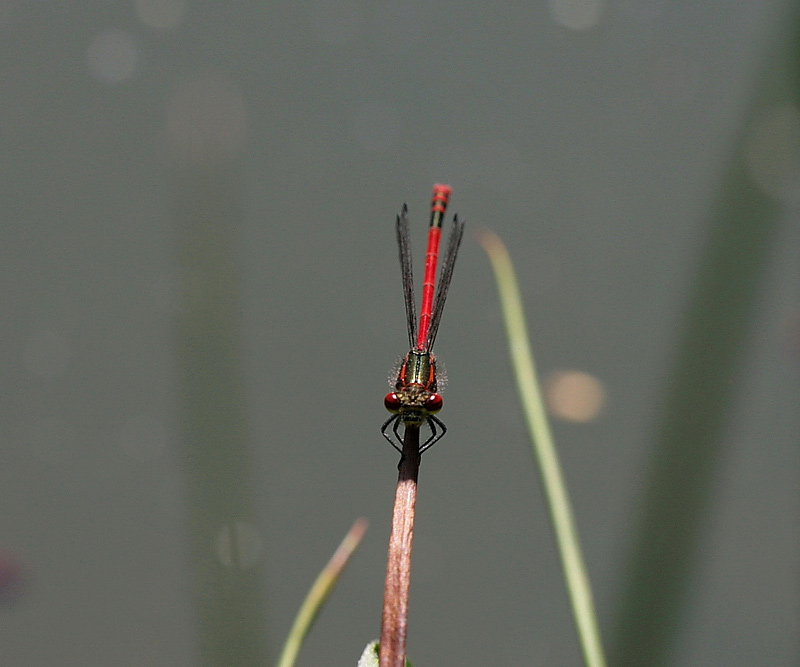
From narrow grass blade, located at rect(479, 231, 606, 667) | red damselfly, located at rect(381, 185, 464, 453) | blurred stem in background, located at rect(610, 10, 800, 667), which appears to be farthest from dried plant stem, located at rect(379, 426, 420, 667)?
blurred stem in background, located at rect(610, 10, 800, 667)

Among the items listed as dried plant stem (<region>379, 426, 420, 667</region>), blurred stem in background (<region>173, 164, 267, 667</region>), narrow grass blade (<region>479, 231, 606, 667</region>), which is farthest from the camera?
blurred stem in background (<region>173, 164, 267, 667</region>)

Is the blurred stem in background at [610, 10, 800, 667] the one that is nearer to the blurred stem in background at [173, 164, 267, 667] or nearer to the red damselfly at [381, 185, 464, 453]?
the red damselfly at [381, 185, 464, 453]

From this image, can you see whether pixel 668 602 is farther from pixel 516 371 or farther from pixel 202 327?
pixel 202 327

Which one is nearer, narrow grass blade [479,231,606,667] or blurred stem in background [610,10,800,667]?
narrow grass blade [479,231,606,667]

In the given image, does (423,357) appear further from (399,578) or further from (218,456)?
(218,456)


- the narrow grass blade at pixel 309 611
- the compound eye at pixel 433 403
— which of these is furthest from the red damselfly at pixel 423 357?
the narrow grass blade at pixel 309 611

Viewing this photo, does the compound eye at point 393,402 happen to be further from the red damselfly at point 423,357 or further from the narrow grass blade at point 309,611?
the narrow grass blade at point 309,611

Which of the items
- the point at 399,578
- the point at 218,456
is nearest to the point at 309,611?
the point at 399,578

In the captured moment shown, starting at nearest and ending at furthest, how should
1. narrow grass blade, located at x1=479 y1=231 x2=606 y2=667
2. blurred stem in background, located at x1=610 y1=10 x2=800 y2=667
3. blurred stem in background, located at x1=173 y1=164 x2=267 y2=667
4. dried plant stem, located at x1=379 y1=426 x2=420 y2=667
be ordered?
dried plant stem, located at x1=379 y1=426 x2=420 y2=667 < narrow grass blade, located at x1=479 y1=231 x2=606 y2=667 < blurred stem in background, located at x1=610 y1=10 x2=800 y2=667 < blurred stem in background, located at x1=173 y1=164 x2=267 y2=667
